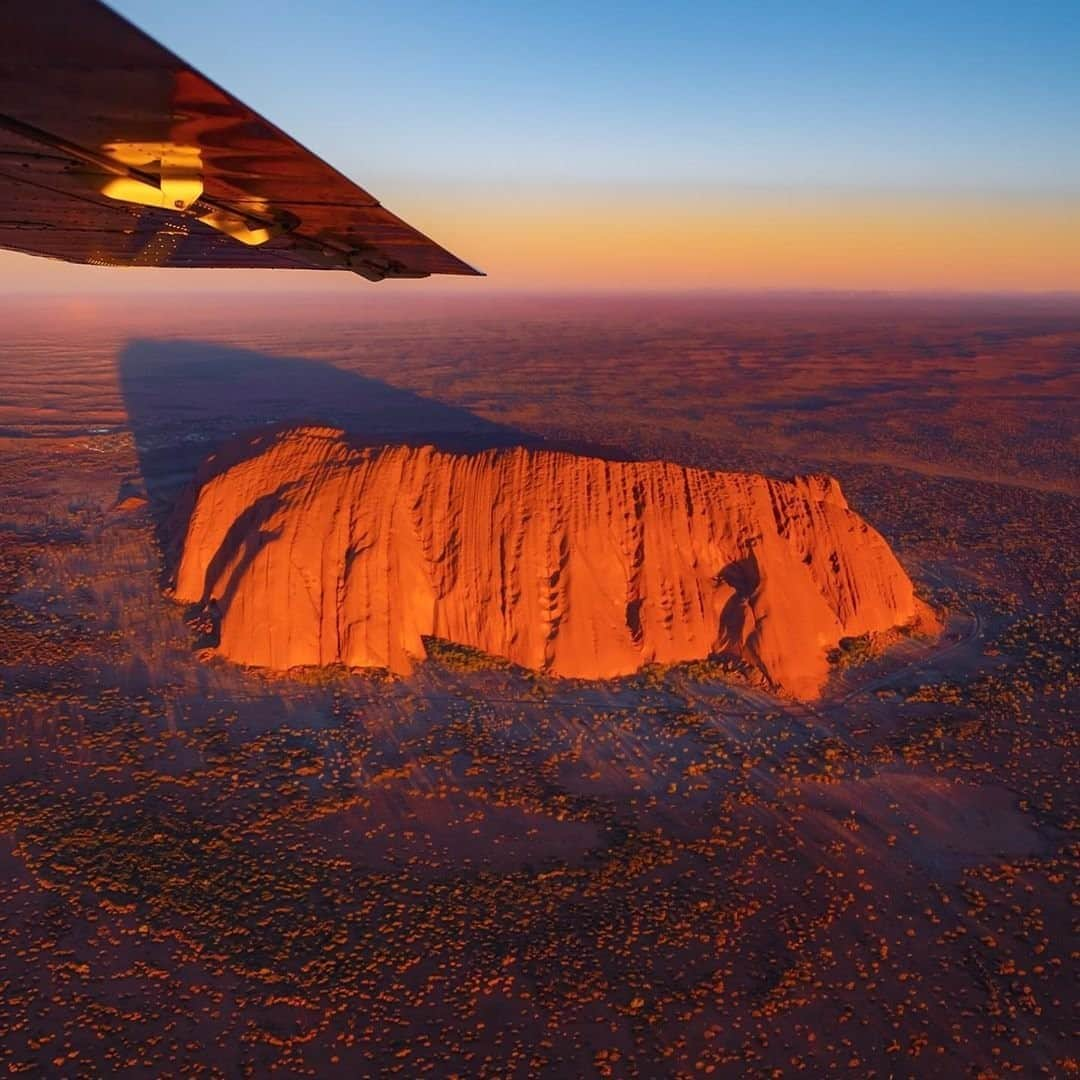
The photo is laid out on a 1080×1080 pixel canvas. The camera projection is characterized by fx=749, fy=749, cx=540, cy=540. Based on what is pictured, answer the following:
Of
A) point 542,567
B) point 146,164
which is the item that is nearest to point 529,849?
Answer: point 542,567

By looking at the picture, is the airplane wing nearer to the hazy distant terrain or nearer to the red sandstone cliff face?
the hazy distant terrain

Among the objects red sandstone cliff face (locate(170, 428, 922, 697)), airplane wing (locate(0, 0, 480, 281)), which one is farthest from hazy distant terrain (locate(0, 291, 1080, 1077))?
airplane wing (locate(0, 0, 480, 281))

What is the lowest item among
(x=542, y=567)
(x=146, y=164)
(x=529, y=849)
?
(x=529, y=849)

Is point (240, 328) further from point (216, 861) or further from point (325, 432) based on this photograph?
point (216, 861)

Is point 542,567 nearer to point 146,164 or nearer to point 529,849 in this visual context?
point 529,849

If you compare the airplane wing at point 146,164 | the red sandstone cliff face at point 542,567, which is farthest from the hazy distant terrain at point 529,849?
the airplane wing at point 146,164

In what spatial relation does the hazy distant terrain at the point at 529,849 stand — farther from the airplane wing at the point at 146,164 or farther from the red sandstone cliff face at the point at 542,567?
the airplane wing at the point at 146,164

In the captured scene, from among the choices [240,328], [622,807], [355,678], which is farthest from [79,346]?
[622,807]
